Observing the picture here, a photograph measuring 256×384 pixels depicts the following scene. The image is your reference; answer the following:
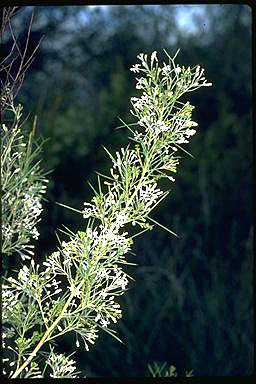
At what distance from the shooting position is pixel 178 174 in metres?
4.05

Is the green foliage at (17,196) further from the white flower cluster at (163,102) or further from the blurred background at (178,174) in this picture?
the blurred background at (178,174)

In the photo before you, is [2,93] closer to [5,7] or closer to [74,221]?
[5,7]

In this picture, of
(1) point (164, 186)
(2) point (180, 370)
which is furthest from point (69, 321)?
(1) point (164, 186)

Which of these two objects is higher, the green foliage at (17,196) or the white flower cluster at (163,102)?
the white flower cluster at (163,102)

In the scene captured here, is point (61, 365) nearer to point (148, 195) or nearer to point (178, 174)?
point (148, 195)

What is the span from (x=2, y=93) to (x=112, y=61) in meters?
3.36

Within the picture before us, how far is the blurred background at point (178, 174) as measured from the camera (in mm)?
3357

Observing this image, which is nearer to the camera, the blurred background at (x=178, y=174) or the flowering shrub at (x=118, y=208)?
the flowering shrub at (x=118, y=208)

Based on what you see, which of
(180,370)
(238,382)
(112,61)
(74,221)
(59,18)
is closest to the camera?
(238,382)

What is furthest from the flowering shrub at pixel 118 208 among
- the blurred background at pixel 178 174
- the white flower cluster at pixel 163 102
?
the blurred background at pixel 178 174

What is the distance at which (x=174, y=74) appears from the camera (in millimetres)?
1020

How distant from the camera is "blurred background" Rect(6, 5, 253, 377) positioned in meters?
3.36

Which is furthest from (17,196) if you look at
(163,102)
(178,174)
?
(178,174)

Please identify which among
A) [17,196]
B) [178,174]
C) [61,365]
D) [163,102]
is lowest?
[178,174]
